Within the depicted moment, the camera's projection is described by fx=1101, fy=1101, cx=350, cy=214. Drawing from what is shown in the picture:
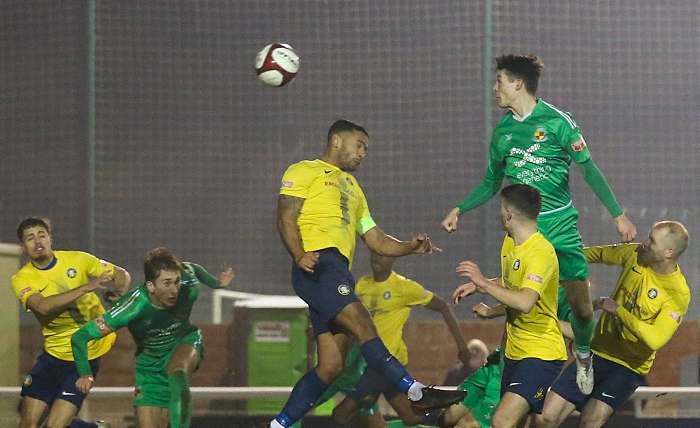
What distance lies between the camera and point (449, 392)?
5.46 m

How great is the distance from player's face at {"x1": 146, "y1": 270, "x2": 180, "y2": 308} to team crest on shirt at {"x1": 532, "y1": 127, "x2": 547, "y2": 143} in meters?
2.29

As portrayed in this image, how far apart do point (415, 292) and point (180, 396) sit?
2147 millimetres

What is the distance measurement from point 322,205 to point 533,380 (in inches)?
57.2

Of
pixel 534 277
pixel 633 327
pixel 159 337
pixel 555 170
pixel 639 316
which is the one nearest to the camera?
pixel 534 277

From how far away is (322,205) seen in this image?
5934 millimetres

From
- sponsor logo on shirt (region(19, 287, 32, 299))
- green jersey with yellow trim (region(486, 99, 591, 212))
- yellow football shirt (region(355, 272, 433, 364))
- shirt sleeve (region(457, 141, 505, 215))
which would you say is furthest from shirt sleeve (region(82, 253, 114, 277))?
green jersey with yellow trim (region(486, 99, 591, 212))

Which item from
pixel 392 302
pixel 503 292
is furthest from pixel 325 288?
pixel 392 302

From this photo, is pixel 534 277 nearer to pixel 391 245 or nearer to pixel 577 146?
pixel 577 146

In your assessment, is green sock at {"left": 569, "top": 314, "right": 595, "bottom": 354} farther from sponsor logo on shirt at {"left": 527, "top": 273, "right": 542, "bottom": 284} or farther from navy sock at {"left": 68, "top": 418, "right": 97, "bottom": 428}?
navy sock at {"left": 68, "top": 418, "right": 97, "bottom": 428}

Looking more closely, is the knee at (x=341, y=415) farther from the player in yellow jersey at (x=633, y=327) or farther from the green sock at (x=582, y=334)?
the green sock at (x=582, y=334)

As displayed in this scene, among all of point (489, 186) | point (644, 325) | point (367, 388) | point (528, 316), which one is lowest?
point (367, 388)

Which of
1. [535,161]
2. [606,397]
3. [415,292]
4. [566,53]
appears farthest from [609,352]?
[566,53]

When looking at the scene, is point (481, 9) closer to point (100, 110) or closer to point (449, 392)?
point (100, 110)

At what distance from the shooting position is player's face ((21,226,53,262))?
7234 mm
